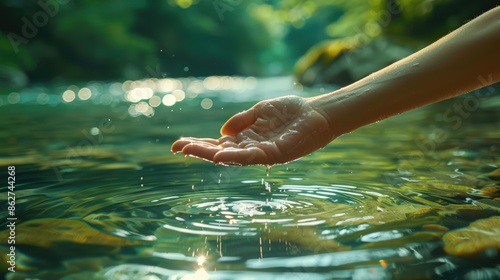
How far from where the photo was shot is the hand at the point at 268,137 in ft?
9.89

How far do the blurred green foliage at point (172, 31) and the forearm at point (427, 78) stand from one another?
15725mm

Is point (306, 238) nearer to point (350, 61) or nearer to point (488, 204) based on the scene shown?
point (488, 204)

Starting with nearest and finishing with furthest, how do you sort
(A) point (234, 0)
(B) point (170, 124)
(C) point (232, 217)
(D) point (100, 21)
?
(C) point (232, 217), (B) point (170, 124), (D) point (100, 21), (A) point (234, 0)

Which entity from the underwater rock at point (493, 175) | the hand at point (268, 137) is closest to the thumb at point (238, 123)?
the hand at point (268, 137)

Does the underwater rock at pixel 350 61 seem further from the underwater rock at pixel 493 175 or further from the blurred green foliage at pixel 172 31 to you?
the underwater rock at pixel 493 175

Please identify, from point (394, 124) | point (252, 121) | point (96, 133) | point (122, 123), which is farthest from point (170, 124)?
point (252, 121)

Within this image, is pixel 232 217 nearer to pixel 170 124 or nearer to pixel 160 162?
pixel 160 162

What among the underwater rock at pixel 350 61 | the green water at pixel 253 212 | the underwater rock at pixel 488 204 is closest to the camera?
the green water at pixel 253 212

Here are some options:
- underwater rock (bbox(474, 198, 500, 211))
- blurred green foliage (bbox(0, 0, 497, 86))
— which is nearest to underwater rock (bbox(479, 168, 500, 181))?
underwater rock (bbox(474, 198, 500, 211))

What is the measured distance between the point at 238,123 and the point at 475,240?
161 cm

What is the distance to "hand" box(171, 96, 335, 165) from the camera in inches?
119

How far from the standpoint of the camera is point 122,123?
30.3 ft

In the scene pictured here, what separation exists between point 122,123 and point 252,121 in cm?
604

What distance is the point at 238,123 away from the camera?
3504 millimetres
